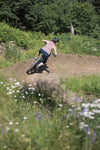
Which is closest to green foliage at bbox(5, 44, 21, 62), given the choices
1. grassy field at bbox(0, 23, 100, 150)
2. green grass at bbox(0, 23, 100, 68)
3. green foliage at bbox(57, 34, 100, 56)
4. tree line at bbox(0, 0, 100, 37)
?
green grass at bbox(0, 23, 100, 68)

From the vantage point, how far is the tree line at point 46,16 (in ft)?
55.4

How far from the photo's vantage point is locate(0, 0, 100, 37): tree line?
16.9 meters

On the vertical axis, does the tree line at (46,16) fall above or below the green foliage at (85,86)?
above

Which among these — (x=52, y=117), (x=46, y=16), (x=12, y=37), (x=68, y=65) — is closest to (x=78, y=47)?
(x=68, y=65)

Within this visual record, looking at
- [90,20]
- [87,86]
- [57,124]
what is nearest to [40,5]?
[90,20]

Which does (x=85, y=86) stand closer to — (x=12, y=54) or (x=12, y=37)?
(x=12, y=54)

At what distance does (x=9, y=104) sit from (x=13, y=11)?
51.6 feet

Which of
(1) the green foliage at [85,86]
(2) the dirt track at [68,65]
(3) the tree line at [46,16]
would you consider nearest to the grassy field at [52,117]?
(1) the green foliage at [85,86]

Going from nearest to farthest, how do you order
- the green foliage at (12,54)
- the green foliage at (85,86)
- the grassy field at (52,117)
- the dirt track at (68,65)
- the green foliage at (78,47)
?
1. the grassy field at (52,117)
2. the green foliage at (85,86)
3. the dirt track at (68,65)
4. the green foliage at (12,54)
5. the green foliage at (78,47)

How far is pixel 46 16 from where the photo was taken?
18188mm

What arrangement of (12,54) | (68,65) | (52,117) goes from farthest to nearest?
(68,65)
(12,54)
(52,117)

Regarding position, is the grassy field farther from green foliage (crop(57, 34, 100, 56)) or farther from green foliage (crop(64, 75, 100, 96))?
green foliage (crop(57, 34, 100, 56))

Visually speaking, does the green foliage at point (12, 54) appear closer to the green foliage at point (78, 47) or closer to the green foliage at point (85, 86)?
the green foliage at point (78, 47)

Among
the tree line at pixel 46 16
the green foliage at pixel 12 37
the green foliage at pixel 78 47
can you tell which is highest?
the tree line at pixel 46 16
